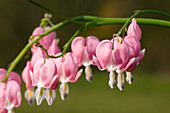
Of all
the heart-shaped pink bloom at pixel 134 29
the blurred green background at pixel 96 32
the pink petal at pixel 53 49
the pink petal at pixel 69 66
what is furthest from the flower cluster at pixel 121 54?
the blurred green background at pixel 96 32

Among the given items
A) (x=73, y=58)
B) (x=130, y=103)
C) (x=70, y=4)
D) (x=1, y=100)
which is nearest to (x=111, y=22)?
(x=73, y=58)

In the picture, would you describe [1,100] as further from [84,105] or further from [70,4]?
[70,4]

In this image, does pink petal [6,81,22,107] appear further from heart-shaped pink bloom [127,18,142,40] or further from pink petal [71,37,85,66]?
heart-shaped pink bloom [127,18,142,40]

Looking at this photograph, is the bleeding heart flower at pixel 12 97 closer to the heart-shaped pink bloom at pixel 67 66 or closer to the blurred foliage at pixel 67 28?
the heart-shaped pink bloom at pixel 67 66

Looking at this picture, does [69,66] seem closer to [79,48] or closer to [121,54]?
[79,48]

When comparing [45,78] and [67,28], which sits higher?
[67,28]

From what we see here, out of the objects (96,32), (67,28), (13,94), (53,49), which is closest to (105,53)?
(53,49)

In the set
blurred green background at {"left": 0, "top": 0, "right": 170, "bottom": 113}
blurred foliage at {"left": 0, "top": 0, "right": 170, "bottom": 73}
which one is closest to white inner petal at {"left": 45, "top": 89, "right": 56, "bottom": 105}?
blurred green background at {"left": 0, "top": 0, "right": 170, "bottom": 113}
